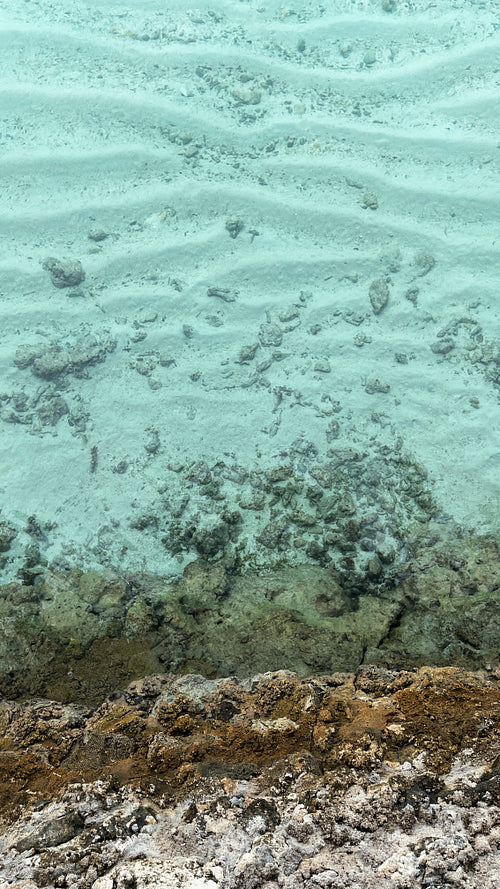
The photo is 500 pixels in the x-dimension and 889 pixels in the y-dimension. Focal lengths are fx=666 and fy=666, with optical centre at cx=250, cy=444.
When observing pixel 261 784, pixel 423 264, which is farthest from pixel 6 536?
pixel 423 264

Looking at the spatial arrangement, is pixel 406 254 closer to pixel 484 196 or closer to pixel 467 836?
pixel 484 196

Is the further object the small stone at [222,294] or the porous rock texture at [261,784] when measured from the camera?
the small stone at [222,294]

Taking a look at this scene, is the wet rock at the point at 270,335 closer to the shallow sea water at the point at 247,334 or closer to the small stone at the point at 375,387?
the shallow sea water at the point at 247,334

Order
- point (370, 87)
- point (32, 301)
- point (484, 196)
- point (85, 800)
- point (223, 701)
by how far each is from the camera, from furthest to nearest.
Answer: point (370, 87) → point (484, 196) → point (32, 301) → point (223, 701) → point (85, 800)

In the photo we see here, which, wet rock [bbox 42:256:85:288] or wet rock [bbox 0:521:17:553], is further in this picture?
wet rock [bbox 42:256:85:288]

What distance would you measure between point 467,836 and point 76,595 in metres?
2.29

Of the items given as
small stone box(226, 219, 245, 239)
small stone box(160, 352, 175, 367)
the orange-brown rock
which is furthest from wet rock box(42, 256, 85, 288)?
the orange-brown rock

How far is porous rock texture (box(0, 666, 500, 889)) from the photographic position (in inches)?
70.4

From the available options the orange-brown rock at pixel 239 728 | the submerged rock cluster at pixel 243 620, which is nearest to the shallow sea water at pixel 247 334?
the submerged rock cluster at pixel 243 620

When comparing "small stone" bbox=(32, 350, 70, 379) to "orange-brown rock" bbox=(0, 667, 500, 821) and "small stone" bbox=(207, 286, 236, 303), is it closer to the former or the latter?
"small stone" bbox=(207, 286, 236, 303)

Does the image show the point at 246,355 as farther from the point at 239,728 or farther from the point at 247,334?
the point at 239,728

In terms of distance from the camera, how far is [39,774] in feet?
7.52

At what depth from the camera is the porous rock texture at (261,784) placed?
1.79 metres

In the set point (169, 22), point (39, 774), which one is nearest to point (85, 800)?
point (39, 774)
